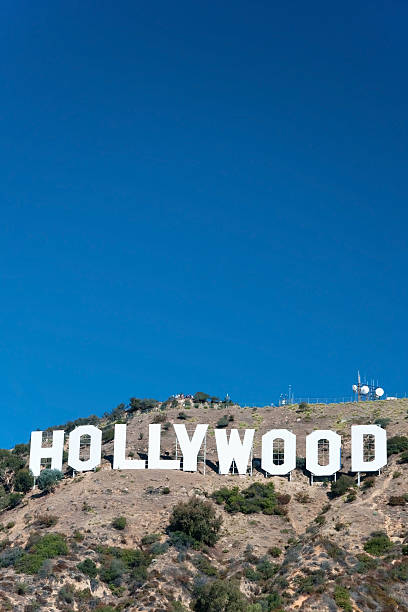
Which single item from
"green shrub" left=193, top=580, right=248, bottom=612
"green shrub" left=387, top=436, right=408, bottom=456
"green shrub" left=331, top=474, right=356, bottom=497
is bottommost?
"green shrub" left=193, top=580, right=248, bottom=612

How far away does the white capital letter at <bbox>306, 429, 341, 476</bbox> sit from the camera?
83.5 metres

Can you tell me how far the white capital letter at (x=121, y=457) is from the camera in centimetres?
8619

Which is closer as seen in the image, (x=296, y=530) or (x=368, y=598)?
(x=368, y=598)

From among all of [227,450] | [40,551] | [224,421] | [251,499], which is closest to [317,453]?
[251,499]

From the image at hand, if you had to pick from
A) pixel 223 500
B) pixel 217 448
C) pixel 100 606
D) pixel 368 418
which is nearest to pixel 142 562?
pixel 100 606

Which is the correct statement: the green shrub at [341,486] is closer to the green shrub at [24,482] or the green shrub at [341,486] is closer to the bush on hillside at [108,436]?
the green shrub at [24,482]

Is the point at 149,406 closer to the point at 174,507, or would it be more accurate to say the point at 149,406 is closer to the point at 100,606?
the point at 174,507

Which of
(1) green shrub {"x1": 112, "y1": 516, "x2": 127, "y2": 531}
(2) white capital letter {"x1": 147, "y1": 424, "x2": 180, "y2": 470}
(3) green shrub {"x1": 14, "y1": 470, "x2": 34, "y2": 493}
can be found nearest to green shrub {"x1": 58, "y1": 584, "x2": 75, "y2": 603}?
(1) green shrub {"x1": 112, "y1": 516, "x2": 127, "y2": 531}

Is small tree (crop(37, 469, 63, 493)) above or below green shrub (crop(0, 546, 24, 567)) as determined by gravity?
above

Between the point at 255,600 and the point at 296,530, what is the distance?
13.5 metres

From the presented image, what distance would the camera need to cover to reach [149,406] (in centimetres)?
11281

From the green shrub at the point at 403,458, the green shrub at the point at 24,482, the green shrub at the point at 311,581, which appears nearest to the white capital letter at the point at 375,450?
the green shrub at the point at 403,458

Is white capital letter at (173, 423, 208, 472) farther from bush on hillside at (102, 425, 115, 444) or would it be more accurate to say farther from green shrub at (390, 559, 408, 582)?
green shrub at (390, 559, 408, 582)

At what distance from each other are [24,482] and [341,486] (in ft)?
98.2
